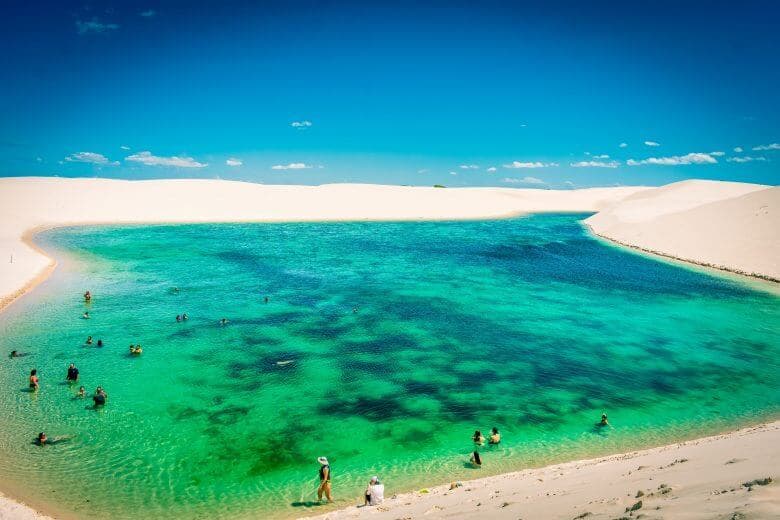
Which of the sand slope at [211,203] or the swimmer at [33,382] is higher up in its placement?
the sand slope at [211,203]

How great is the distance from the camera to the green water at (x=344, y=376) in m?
16.4

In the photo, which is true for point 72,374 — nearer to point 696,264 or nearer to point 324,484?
point 324,484

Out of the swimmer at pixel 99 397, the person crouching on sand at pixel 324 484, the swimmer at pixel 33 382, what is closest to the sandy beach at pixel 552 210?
the person crouching on sand at pixel 324 484

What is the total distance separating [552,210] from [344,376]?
451ft

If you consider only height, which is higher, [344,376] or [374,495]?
[344,376]

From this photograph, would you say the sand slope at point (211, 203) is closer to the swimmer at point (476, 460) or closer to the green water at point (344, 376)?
the green water at point (344, 376)

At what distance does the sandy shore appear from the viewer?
8305 mm

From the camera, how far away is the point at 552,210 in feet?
490

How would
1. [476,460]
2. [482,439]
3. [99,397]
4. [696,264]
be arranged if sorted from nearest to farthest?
1. [476,460]
2. [482,439]
3. [99,397]
4. [696,264]

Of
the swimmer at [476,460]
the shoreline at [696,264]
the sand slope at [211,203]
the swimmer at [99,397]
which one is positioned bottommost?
the swimmer at [476,460]

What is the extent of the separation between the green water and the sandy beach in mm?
2267

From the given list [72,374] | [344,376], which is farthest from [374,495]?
[72,374]

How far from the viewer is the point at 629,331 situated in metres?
32.0

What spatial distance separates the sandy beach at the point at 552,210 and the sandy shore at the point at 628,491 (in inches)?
1.7
